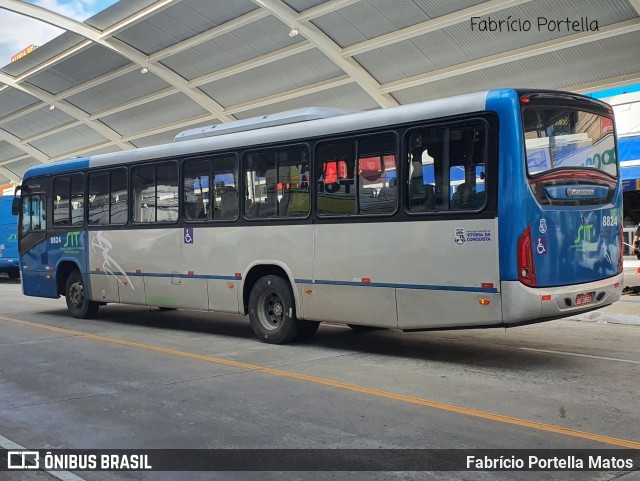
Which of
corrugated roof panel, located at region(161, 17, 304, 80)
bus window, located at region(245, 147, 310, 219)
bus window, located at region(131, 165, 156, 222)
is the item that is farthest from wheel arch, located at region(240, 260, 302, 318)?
corrugated roof panel, located at region(161, 17, 304, 80)

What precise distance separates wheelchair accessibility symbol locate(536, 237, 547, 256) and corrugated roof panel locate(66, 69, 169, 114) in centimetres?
2901

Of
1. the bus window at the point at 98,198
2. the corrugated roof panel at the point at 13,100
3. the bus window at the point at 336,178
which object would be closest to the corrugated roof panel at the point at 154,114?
the corrugated roof panel at the point at 13,100

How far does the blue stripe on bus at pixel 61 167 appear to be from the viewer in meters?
13.1

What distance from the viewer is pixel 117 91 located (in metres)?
36.9

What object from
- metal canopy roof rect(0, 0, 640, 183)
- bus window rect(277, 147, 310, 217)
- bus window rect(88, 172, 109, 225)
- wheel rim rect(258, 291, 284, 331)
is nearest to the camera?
bus window rect(277, 147, 310, 217)

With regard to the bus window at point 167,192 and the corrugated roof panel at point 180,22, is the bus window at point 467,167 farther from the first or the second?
the corrugated roof panel at point 180,22

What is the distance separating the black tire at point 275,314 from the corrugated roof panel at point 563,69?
54.2 feet

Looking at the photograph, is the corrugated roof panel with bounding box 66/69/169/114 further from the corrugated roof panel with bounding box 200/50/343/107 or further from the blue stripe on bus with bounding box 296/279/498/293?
the blue stripe on bus with bounding box 296/279/498/293

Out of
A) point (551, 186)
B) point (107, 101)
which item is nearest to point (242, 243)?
point (551, 186)

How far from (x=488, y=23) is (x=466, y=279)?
55.9 feet

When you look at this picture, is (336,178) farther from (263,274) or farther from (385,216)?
(263,274)

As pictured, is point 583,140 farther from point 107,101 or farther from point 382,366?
point 107,101

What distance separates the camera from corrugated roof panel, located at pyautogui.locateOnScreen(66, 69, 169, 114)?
34.5m

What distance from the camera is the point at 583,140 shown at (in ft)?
26.2
